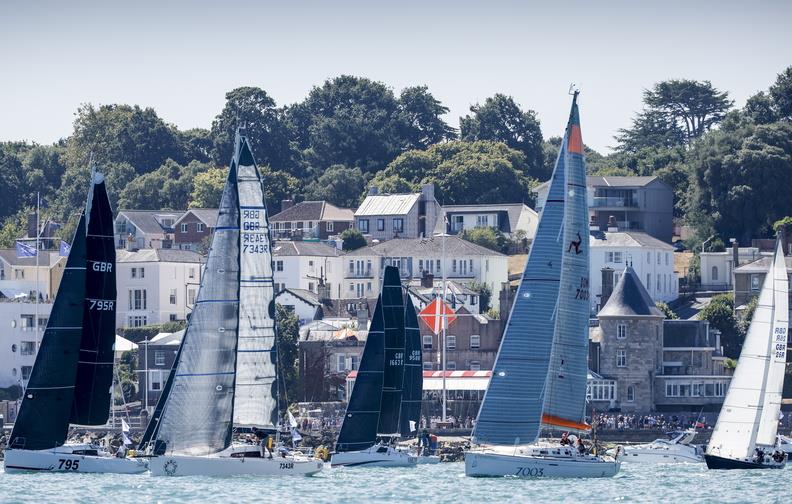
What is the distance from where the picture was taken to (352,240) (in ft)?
425

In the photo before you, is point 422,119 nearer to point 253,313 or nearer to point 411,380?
Answer: point 411,380

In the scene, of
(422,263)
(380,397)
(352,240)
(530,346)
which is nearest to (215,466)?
(530,346)

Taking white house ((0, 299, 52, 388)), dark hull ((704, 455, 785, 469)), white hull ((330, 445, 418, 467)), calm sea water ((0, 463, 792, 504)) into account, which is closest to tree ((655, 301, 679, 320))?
white house ((0, 299, 52, 388))

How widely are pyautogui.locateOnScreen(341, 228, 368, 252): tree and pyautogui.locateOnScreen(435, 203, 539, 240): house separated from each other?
687cm

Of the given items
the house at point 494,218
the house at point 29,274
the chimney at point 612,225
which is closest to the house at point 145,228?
the house at point 29,274

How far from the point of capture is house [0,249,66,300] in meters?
123

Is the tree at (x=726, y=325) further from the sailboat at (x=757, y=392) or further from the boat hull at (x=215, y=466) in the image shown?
the boat hull at (x=215, y=466)

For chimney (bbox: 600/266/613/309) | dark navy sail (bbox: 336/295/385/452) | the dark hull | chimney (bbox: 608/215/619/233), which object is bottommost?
the dark hull

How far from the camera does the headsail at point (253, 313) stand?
6234 centimetres

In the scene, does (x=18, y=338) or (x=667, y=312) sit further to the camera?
(x=18, y=338)

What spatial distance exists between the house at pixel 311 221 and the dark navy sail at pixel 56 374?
242 feet

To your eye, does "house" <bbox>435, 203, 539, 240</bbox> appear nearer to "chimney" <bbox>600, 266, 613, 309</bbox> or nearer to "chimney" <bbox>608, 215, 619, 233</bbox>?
"chimney" <bbox>608, 215, 619, 233</bbox>

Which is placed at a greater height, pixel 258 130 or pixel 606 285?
pixel 258 130

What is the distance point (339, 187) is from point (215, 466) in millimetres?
93424
